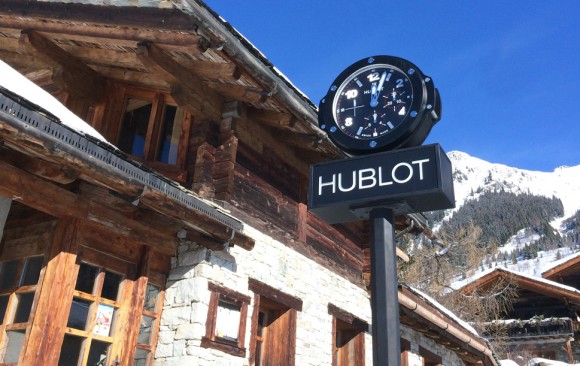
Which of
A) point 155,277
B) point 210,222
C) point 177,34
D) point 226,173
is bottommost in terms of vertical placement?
point 155,277

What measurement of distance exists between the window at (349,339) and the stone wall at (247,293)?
139 millimetres

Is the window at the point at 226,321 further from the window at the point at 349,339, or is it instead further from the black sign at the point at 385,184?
the black sign at the point at 385,184

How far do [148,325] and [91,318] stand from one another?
0.90 meters

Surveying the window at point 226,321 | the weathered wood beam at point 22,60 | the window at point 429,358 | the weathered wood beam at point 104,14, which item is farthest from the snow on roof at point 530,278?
the weathered wood beam at point 104,14

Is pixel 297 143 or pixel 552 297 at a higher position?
pixel 552 297

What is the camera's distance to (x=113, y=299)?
604 cm

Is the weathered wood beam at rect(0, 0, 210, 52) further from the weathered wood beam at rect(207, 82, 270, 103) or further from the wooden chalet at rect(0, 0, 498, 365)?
the weathered wood beam at rect(207, 82, 270, 103)

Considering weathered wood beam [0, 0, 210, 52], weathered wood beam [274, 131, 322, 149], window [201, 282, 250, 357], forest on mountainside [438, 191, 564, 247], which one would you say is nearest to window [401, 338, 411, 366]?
weathered wood beam [274, 131, 322, 149]

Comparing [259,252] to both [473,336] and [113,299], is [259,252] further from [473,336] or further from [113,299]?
[473,336]

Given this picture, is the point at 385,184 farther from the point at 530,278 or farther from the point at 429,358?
the point at 530,278

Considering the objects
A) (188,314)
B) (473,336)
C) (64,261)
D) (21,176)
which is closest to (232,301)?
(188,314)

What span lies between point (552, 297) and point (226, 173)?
23.1m

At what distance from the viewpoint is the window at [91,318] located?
553 cm

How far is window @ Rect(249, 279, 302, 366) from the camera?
764 centimetres
